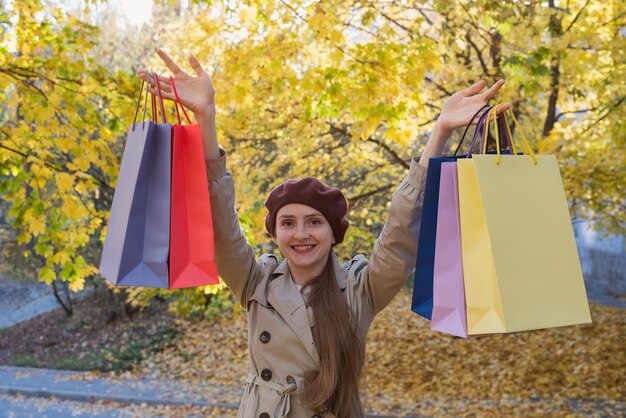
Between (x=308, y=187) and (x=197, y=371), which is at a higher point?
(x=197, y=371)

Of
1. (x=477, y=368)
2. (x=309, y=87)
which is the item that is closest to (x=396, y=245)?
(x=309, y=87)

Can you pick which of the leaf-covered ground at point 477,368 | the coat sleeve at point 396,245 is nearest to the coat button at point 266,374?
the coat sleeve at point 396,245

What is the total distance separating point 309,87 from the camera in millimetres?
5422

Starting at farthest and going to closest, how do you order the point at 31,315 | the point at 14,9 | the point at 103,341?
the point at 31,315 < the point at 103,341 < the point at 14,9

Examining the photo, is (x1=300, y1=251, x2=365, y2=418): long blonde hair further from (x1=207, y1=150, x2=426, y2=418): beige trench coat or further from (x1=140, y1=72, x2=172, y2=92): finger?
(x1=140, y1=72, x2=172, y2=92): finger

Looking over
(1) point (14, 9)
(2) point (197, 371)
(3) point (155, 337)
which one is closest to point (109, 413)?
(2) point (197, 371)

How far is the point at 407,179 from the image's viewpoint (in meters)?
1.93

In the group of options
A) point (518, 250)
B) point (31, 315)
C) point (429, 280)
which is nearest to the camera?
point (518, 250)

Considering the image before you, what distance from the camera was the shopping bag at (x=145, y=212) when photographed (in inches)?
69.7

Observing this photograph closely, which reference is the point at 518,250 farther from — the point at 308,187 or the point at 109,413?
the point at 109,413

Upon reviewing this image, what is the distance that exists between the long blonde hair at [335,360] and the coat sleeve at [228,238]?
23cm

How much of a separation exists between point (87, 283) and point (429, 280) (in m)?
13.4

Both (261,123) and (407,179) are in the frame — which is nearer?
(407,179)

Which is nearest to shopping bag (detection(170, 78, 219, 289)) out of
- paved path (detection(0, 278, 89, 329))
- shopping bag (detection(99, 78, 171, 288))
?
shopping bag (detection(99, 78, 171, 288))
